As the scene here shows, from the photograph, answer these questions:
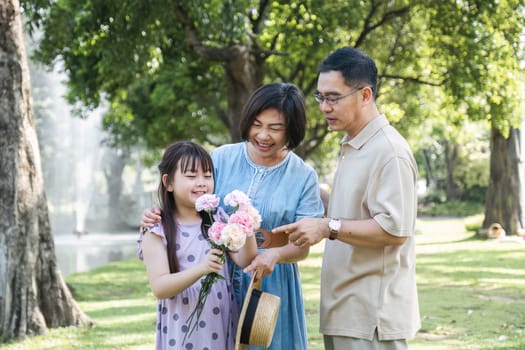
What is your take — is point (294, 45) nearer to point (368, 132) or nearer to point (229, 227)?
point (368, 132)

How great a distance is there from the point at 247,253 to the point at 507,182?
18277mm

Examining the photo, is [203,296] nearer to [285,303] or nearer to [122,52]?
[285,303]

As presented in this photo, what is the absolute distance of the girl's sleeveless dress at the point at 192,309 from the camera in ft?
11.6

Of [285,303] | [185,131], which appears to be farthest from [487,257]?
[285,303]

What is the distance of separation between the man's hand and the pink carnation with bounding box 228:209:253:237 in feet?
0.46

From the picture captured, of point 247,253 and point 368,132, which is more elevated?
point 368,132

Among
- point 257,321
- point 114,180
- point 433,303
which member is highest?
point 114,180

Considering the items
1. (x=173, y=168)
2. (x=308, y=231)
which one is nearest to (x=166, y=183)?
(x=173, y=168)

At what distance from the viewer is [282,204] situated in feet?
11.9

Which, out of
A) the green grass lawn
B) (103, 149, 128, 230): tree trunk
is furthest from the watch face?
(103, 149, 128, 230): tree trunk

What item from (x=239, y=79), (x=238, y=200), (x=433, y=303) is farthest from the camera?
(x=239, y=79)

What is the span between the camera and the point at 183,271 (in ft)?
11.1

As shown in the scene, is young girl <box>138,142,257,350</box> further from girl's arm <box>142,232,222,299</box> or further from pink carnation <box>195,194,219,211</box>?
pink carnation <box>195,194,219,211</box>

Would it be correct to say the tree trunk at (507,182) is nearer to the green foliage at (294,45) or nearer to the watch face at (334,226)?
the green foliage at (294,45)
